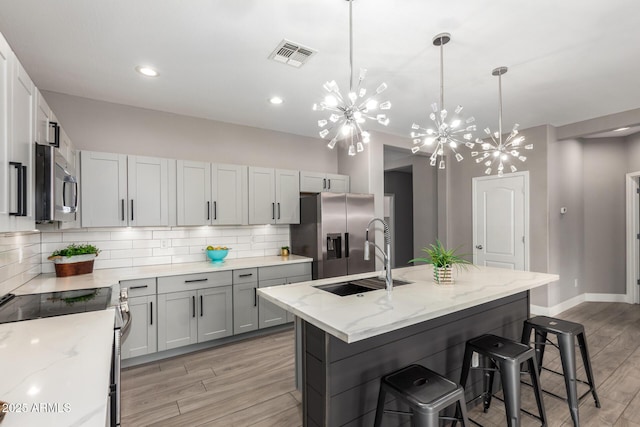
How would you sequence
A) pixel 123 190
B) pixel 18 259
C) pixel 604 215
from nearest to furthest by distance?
pixel 18 259 → pixel 123 190 → pixel 604 215

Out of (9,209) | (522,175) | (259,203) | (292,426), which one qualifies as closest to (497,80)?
(522,175)

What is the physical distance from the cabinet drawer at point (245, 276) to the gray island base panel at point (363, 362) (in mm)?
1866

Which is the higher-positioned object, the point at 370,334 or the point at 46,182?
the point at 46,182

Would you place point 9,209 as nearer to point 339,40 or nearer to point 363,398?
point 363,398

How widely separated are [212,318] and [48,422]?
2.77m

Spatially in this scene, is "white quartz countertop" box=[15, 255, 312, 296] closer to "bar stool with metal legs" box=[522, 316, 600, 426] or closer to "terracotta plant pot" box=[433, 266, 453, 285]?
"terracotta plant pot" box=[433, 266, 453, 285]

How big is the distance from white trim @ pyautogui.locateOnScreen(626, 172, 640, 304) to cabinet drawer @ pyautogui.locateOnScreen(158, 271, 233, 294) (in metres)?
6.14

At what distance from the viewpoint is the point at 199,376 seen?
2912 mm

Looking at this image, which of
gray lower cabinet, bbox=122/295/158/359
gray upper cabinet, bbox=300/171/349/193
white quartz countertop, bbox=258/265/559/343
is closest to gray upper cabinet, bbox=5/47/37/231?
white quartz countertop, bbox=258/265/559/343

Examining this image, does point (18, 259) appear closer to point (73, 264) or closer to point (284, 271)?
point (73, 264)

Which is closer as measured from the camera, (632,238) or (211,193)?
(211,193)

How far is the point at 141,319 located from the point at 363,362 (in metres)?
2.38

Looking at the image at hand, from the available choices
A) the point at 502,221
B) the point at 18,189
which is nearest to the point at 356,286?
the point at 18,189

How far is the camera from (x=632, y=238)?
5.07 m
